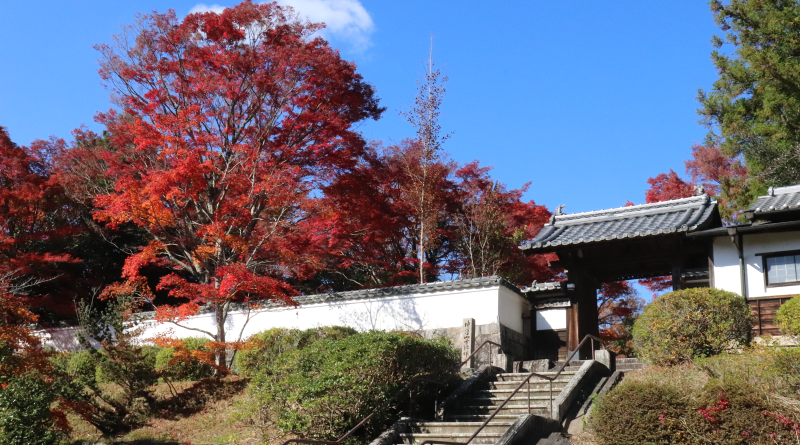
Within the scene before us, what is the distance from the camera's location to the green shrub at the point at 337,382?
11.5m

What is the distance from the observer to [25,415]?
1130 centimetres

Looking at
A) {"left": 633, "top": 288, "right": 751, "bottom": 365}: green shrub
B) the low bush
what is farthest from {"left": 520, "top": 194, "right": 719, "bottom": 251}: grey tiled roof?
the low bush

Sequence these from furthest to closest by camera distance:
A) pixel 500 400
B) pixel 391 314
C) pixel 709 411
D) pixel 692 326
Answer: pixel 391 314 < pixel 500 400 < pixel 692 326 < pixel 709 411

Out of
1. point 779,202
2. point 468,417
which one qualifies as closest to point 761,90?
point 779,202

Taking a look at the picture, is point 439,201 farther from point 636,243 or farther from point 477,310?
point 636,243

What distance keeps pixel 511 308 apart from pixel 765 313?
5915 mm

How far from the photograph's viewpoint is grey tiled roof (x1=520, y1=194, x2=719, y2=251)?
16562 mm

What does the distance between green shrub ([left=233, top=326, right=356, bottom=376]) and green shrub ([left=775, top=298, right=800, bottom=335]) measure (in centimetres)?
900

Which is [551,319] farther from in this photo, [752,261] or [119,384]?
[119,384]

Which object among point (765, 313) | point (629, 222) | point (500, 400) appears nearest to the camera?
point (500, 400)

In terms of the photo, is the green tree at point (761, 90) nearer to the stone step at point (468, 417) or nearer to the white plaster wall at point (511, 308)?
the white plaster wall at point (511, 308)

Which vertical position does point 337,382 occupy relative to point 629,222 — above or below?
below

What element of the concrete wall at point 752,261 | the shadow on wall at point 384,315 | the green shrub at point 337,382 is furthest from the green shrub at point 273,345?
the concrete wall at point 752,261

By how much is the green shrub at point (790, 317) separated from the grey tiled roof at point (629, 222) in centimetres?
305
